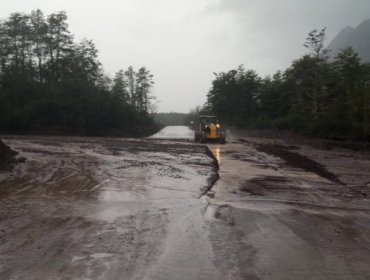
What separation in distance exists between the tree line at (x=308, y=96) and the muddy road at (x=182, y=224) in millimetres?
17238

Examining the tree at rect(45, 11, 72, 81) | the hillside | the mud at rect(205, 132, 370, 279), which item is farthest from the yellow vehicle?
the hillside

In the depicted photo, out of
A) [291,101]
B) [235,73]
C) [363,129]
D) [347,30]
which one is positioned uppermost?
[347,30]

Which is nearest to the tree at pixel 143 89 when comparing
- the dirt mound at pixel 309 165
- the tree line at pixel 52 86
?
the tree line at pixel 52 86

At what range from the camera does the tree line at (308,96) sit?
3194 centimetres

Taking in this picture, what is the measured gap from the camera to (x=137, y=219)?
28.1ft

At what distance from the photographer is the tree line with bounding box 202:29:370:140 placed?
31.9 metres

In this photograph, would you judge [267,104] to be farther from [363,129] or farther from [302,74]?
[363,129]

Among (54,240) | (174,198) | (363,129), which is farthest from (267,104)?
(54,240)

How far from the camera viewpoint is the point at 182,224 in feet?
27.0

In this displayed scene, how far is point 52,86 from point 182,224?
51.7 meters

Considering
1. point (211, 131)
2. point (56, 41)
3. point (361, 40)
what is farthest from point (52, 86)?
point (361, 40)

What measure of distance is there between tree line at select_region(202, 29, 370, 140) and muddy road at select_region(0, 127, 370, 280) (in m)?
17.2

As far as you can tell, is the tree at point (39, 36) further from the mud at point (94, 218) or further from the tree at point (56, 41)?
the mud at point (94, 218)

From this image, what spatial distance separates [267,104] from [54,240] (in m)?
61.6
